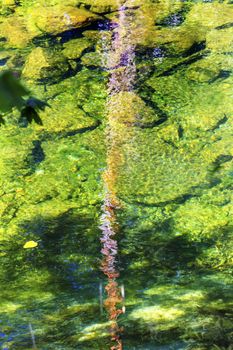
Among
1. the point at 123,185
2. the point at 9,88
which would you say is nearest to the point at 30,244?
the point at 123,185

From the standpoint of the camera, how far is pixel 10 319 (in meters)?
2.00

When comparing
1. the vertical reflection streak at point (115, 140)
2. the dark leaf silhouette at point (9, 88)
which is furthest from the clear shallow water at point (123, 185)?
the dark leaf silhouette at point (9, 88)

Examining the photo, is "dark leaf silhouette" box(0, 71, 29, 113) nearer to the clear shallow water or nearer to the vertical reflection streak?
the clear shallow water

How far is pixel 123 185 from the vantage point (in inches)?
115

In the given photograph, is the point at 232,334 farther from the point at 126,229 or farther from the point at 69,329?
the point at 126,229

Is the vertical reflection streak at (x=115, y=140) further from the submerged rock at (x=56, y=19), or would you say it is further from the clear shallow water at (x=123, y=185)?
the submerged rock at (x=56, y=19)

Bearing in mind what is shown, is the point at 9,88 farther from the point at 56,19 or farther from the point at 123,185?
the point at 56,19

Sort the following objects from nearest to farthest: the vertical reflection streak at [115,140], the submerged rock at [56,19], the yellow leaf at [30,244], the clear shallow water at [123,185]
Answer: the clear shallow water at [123,185] → the vertical reflection streak at [115,140] → the yellow leaf at [30,244] → the submerged rock at [56,19]

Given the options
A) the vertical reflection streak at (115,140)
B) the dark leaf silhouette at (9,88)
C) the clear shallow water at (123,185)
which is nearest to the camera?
the dark leaf silhouette at (9,88)

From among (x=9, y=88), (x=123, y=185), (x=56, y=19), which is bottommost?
(x=123, y=185)

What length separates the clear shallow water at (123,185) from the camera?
1.97 m

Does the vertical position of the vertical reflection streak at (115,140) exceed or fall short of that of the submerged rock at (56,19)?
it falls short

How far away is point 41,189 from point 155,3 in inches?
138

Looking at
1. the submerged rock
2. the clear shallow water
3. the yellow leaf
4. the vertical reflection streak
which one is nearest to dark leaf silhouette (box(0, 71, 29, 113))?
the clear shallow water
